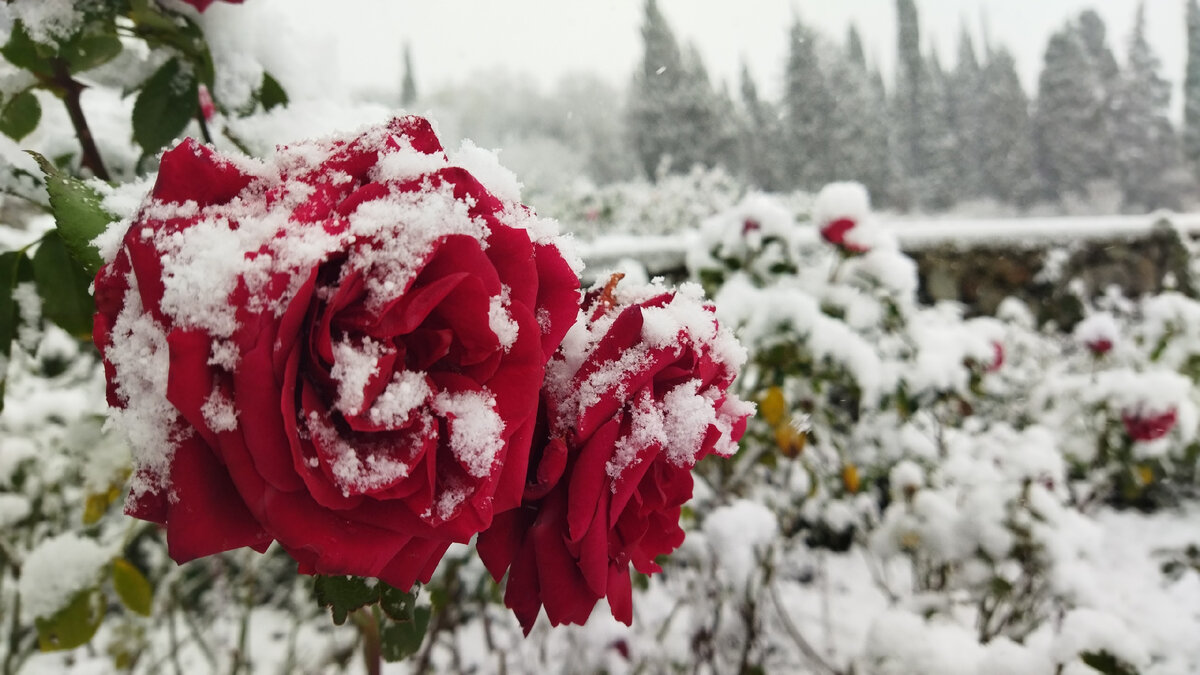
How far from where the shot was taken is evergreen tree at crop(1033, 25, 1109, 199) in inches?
883

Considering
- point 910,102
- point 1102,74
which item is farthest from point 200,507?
point 1102,74

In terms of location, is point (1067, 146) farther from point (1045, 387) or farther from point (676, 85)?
point (1045, 387)

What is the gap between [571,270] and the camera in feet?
1.06

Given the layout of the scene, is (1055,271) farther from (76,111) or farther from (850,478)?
(76,111)

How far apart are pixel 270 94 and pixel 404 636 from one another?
522 mm

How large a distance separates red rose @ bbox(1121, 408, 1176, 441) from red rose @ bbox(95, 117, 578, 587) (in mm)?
2269

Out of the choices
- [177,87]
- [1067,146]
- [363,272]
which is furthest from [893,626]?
[1067,146]

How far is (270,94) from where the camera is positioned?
649 mm

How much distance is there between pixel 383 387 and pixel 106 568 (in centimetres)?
73

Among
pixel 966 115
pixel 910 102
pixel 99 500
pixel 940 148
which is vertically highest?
pixel 99 500

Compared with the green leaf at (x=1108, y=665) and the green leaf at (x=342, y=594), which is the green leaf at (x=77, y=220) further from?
the green leaf at (x=1108, y=665)

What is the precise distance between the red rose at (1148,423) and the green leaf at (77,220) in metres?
2.41

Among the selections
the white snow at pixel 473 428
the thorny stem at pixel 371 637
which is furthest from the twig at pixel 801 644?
the white snow at pixel 473 428

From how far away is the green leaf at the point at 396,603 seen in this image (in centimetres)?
38
